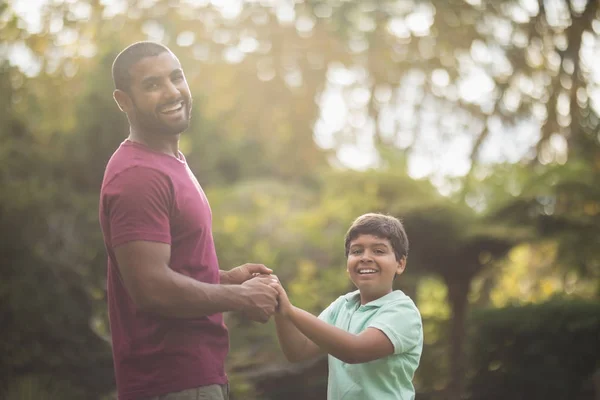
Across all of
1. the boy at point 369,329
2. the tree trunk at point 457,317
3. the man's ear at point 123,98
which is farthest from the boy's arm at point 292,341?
the tree trunk at point 457,317

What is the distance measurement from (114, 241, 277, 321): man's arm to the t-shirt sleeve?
0.03 meters

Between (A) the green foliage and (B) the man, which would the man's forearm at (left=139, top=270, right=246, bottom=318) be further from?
(A) the green foliage

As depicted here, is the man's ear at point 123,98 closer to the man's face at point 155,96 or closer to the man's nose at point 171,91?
the man's face at point 155,96

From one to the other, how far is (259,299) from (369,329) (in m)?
0.39

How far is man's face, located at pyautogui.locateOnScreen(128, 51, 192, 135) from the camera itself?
2527 mm

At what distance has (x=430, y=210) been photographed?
9.20 metres

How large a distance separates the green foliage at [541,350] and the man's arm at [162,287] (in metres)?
5.46

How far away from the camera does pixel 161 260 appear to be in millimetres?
2285

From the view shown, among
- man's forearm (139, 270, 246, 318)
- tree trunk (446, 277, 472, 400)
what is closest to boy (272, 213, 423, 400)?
man's forearm (139, 270, 246, 318)

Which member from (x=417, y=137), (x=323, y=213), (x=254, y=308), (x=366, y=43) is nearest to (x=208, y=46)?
(x=366, y=43)

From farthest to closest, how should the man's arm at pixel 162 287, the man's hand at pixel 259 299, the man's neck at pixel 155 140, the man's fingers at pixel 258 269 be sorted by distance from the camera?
the man's fingers at pixel 258 269 → the man's neck at pixel 155 140 → the man's hand at pixel 259 299 → the man's arm at pixel 162 287

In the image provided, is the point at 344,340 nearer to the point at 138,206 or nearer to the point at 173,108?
the point at 138,206

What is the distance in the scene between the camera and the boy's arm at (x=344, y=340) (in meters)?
2.49

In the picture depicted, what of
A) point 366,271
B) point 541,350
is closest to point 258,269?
point 366,271
